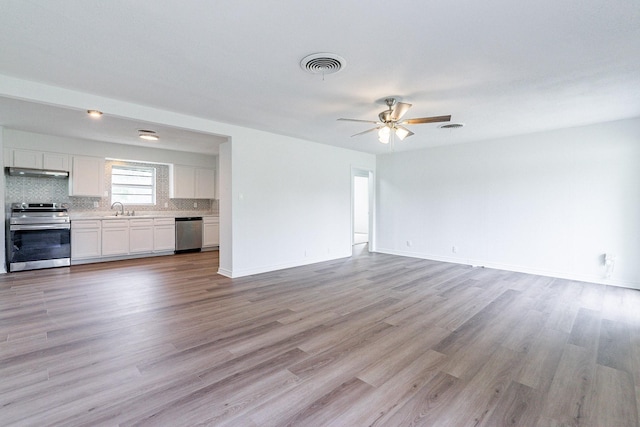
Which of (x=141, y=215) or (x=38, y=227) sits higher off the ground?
(x=141, y=215)

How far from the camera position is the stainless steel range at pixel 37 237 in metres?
5.04

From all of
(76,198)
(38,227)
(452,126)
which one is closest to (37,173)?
(76,198)

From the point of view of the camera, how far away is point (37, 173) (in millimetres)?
5359

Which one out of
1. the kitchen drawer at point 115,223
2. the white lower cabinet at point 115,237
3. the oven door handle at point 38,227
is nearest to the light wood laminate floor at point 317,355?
the oven door handle at point 38,227

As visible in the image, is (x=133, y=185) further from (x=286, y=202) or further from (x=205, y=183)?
(x=286, y=202)

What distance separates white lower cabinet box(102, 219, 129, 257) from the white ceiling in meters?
2.47

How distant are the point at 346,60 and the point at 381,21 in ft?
1.87

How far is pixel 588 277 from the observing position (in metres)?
4.67

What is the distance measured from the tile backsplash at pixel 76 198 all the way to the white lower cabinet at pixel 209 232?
0.60 metres

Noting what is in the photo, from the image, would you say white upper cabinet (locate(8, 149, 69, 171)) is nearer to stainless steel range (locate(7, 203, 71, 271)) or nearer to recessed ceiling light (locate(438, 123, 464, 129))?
stainless steel range (locate(7, 203, 71, 271))

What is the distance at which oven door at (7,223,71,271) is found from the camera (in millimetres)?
5035

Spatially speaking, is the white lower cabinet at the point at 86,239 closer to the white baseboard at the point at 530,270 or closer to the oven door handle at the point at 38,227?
the oven door handle at the point at 38,227

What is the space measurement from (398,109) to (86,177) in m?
6.19

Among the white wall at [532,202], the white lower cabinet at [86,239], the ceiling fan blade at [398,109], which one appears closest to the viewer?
the ceiling fan blade at [398,109]
